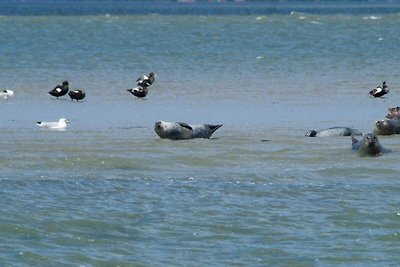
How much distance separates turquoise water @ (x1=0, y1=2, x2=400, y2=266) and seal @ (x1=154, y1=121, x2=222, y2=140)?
0.76 ft

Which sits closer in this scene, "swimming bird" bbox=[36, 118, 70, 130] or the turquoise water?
the turquoise water

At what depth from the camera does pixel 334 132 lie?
18.0 metres

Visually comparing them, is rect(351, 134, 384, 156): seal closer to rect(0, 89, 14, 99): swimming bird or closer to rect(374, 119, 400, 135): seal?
rect(374, 119, 400, 135): seal

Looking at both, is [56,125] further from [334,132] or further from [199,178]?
[199,178]

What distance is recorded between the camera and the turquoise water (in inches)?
409

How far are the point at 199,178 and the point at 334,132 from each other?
437 cm

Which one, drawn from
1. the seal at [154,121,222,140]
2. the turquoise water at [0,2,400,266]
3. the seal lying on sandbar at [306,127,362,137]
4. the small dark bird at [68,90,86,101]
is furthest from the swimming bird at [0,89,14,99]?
the seal lying on sandbar at [306,127,362,137]

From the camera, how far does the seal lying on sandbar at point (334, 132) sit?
58.3ft

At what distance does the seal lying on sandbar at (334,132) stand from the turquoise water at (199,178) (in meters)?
0.26

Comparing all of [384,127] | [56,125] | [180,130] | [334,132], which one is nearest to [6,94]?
[56,125]

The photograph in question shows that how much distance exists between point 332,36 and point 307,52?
1538 centimetres

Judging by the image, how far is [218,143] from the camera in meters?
17.1

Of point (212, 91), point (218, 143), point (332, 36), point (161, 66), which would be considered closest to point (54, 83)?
point (212, 91)

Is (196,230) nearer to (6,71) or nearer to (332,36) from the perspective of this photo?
(6,71)
